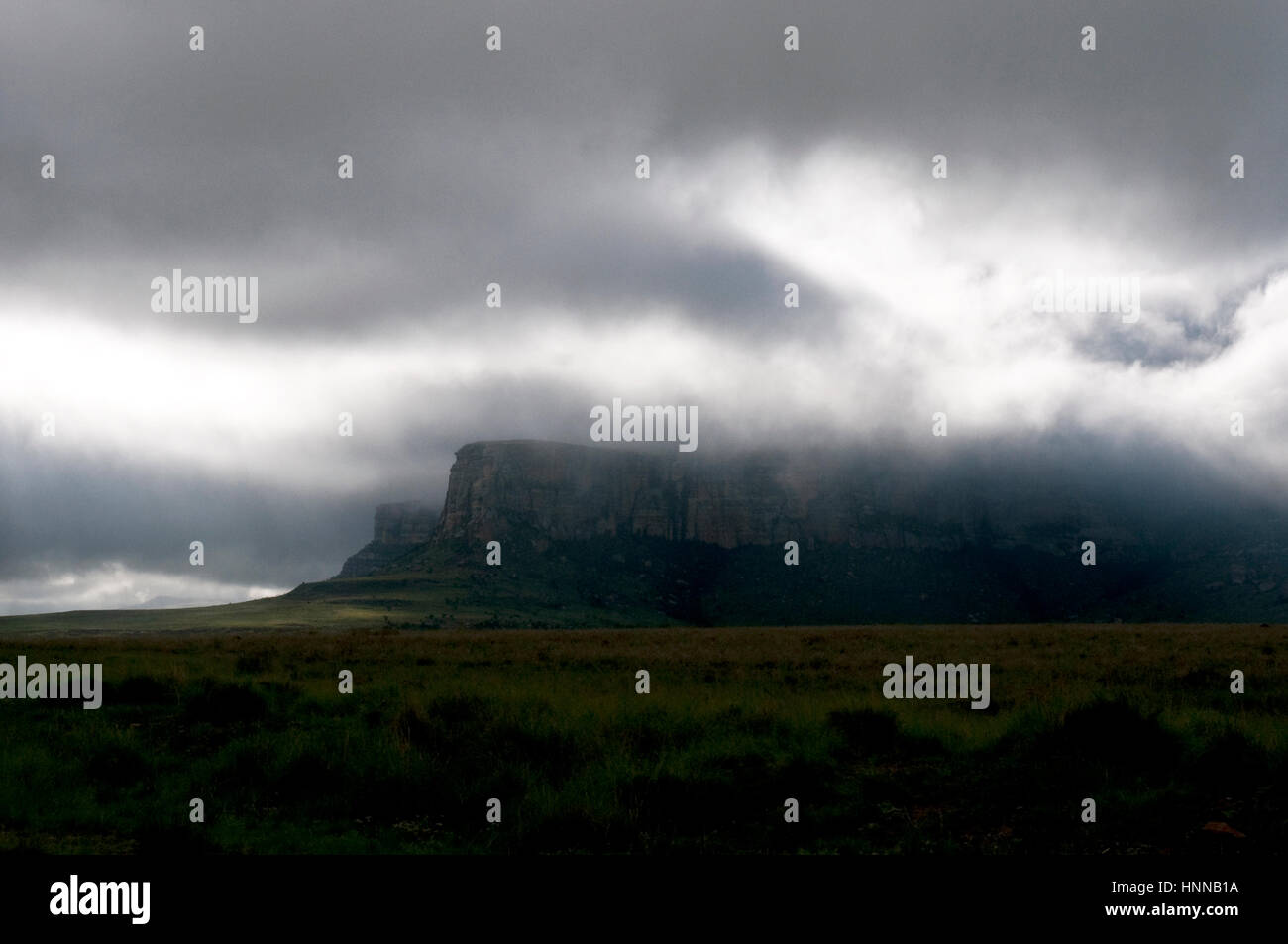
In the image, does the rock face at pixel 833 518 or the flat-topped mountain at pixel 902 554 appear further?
the rock face at pixel 833 518

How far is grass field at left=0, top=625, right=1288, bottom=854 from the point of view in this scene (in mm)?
8805

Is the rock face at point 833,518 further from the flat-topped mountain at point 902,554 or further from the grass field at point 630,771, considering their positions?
the grass field at point 630,771

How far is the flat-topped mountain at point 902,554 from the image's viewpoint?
126750mm

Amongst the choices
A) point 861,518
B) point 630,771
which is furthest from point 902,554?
point 630,771

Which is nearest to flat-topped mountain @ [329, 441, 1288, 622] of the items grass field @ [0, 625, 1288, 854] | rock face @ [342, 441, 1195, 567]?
rock face @ [342, 441, 1195, 567]

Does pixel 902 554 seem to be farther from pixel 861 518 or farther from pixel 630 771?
pixel 630 771

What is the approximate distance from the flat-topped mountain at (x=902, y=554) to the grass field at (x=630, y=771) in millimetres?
101497

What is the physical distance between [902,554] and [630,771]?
165 meters

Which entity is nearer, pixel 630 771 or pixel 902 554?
pixel 630 771

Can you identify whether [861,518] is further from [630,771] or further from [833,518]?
[630,771]

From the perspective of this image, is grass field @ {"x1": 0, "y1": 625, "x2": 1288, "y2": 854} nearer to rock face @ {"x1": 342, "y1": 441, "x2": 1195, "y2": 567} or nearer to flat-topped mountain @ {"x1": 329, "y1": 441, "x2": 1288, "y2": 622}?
flat-topped mountain @ {"x1": 329, "y1": 441, "x2": 1288, "y2": 622}

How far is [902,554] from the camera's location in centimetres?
16638

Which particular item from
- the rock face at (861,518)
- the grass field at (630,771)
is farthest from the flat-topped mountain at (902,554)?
the grass field at (630,771)
